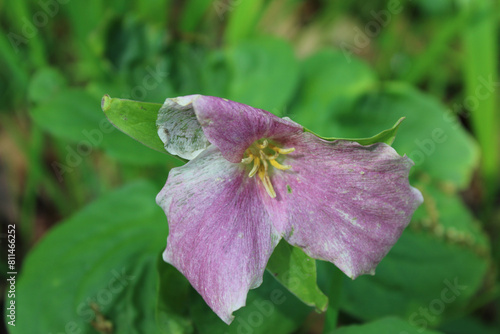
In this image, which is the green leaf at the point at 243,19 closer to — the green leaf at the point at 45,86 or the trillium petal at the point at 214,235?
the green leaf at the point at 45,86

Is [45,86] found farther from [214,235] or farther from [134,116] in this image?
[214,235]

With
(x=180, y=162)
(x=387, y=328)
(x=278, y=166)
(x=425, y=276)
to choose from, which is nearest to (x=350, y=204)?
(x=278, y=166)

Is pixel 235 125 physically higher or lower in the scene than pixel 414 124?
higher

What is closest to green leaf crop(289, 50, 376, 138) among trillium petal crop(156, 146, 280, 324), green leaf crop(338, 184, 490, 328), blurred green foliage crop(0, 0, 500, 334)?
blurred green foliage crop(0, 0, 500, 334)

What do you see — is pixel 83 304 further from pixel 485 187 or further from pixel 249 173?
pixel 485 187

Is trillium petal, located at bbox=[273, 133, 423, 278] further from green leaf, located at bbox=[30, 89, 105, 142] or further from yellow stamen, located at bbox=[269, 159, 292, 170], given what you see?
green leaf, located at bbox=[30, 89, 105, 142]

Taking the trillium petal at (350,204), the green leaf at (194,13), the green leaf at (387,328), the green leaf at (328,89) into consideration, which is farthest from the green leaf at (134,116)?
the green leaf at (194,13)
